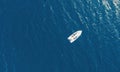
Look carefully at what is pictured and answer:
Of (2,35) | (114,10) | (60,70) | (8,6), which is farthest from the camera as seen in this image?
(114,10)

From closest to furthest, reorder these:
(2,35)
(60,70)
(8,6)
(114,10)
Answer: (60,70), (2,35), (8,6), (114,10)

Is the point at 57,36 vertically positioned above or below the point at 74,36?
above

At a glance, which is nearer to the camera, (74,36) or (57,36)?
(74,36)

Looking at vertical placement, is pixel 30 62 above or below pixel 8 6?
below

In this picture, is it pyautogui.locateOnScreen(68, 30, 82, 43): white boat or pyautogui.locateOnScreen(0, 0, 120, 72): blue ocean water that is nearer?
pyautogui.locateOnScreen(0, 0, 120, 72): blue ocean water

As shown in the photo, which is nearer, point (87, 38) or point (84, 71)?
point (84, 71)

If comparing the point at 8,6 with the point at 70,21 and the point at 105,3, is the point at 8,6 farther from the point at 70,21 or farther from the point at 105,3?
the point at 105,3

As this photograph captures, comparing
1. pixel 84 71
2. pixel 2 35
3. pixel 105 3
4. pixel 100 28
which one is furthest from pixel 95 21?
pixel 2 35

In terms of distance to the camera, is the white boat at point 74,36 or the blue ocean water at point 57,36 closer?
the blue ocean water at point 57,36
